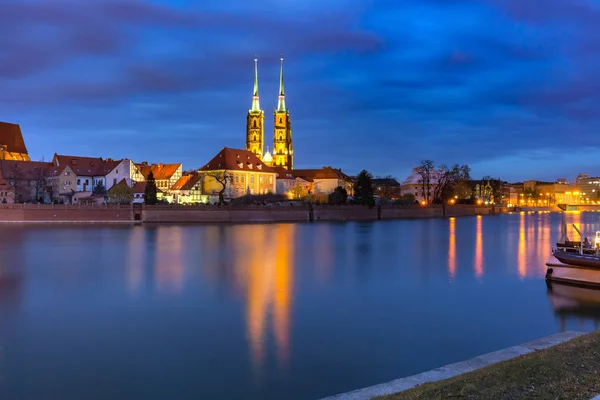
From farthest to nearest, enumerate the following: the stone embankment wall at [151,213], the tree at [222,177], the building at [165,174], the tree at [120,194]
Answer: the building at [165,174] < the tree at [222,177] < the tree at [120,194] < the stone embankment wall at [151,213]

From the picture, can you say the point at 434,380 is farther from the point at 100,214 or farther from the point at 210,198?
the point at 210,198

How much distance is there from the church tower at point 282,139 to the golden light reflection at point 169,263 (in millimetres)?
95198

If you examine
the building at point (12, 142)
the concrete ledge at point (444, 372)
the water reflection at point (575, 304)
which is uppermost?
the building at point (12, 142)

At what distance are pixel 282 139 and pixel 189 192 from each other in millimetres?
50101

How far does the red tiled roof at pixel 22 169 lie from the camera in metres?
95.3

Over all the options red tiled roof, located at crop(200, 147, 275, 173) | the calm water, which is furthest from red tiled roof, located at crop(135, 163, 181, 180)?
the calm water

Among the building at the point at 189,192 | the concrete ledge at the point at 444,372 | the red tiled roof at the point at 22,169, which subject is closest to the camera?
the concrete ledge at the point at 444,372

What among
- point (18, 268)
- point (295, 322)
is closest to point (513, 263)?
point (295, 322)

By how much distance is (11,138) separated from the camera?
110m

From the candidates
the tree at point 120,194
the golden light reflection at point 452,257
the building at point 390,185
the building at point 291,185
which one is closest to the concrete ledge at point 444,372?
the golden light reflection at point 452,257

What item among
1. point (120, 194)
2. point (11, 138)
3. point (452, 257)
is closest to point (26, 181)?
point (120, 194)

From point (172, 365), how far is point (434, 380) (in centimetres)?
599

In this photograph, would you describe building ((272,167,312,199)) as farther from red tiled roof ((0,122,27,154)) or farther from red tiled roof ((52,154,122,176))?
red tiled roof ((0,122,27,154))

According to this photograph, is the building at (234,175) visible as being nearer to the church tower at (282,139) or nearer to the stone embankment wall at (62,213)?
the stone embankment wall at (62,213)
